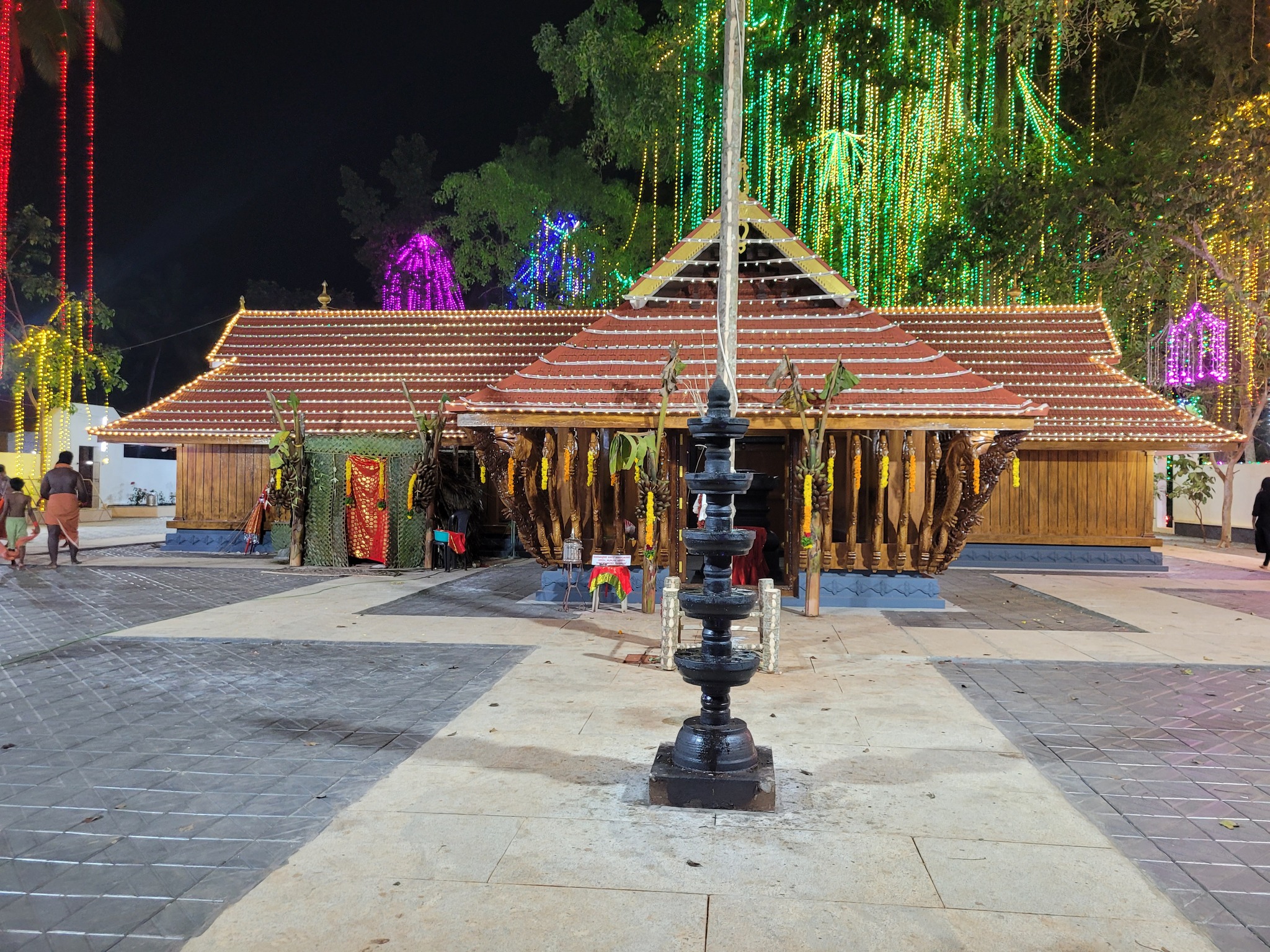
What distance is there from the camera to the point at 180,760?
15.9 ft

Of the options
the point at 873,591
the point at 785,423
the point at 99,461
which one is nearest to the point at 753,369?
the point at 785,423

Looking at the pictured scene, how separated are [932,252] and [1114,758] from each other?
53.4 ft

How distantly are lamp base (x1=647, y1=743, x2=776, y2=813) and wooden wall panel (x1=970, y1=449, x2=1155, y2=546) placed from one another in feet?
43.0

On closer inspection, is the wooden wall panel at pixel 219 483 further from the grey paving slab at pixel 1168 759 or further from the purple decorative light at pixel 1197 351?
the purple decorative light at pixel 1197 351

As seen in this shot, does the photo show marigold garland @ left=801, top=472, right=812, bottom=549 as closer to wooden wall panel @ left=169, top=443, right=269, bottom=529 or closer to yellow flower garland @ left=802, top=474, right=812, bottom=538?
yellow flower garland @ left=802, top=474, right=812, bottom=538

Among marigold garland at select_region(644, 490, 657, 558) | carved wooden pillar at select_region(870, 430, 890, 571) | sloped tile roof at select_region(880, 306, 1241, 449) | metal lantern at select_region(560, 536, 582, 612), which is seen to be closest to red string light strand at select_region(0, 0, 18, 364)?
metal lantern at select_region(560, 536, 582, 612)

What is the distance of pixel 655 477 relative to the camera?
9.76m

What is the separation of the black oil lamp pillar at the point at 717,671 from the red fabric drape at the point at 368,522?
10982 mm

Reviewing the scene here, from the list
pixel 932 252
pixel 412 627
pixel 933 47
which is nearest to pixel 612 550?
pixel 412 627

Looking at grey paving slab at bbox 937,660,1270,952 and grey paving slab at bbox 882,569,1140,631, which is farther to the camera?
grey paving slab at bbox 882,569,1140,631

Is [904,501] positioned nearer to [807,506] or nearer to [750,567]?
[807,506]

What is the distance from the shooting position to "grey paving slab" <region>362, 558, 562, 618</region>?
1020 cm

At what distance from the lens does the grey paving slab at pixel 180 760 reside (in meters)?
3.28

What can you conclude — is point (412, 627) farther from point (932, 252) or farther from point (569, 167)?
point (569, 167)
